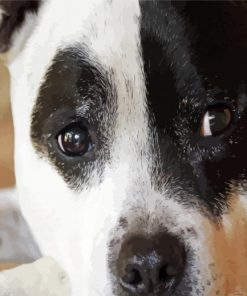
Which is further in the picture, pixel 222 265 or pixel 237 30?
pixel 237 30

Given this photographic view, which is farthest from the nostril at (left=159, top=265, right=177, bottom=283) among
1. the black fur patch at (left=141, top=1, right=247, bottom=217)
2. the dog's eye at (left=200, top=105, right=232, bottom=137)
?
the dog's eye at (left=200, top=105, right=232, bottom=137)

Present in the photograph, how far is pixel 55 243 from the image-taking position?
1.50 metres

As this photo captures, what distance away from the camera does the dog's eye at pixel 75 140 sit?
1396mm

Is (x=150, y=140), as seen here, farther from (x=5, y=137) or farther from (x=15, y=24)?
(x=5, y=137)

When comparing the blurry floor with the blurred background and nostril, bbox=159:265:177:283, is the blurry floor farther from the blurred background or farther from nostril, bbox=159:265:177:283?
nostril, bbox=159:265:177:283

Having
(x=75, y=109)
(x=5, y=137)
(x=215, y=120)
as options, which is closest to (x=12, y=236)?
(x=5, y=137)

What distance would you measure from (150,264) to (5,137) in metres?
1.26

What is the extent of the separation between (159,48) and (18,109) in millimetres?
368

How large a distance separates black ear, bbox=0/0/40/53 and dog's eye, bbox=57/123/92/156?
284mm

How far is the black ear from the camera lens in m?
1.56

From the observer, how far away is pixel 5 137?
7.79 ft

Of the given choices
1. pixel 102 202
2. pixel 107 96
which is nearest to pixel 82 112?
pixel 107 96

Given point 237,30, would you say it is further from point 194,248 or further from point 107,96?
point 194,248

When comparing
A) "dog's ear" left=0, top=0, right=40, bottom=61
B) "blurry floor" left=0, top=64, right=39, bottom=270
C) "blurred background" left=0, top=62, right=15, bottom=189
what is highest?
"dog's ear" left=0, top=0, right=40, bottom=61
